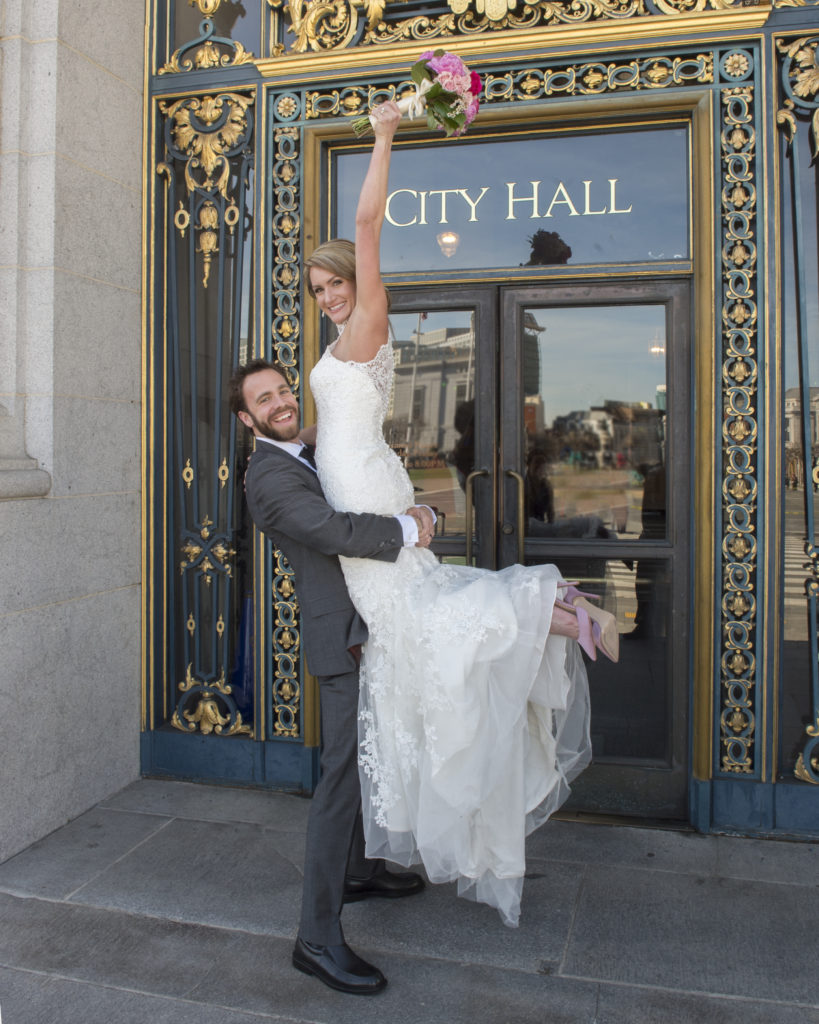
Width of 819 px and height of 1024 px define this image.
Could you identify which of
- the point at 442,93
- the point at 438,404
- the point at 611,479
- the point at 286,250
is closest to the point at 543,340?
the point at 438,404

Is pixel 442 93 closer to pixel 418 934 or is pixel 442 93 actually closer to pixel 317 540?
pixel 317 540

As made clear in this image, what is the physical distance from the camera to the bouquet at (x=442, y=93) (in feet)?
9.35

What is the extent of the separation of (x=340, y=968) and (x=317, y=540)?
1.42 m

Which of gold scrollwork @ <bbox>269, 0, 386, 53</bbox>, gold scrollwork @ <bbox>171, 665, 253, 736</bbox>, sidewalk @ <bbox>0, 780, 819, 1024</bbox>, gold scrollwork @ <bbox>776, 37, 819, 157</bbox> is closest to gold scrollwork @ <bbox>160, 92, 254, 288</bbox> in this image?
gold scrollwork @ <bbox>269, 0, 386, 53</bbox>

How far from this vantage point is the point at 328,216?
4543mm

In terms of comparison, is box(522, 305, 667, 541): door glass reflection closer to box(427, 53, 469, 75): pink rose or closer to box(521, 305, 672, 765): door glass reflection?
box(521, 305, 672, 765): door glass reflection

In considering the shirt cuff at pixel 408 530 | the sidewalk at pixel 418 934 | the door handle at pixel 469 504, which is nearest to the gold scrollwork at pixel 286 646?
the sidewalk at pixel 418 934

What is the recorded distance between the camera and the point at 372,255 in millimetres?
2848

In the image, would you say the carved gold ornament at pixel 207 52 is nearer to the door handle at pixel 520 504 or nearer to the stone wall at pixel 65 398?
the stone wall at pixel 65 398

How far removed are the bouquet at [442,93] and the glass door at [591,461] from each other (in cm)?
148

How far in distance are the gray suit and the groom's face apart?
0.22 feet

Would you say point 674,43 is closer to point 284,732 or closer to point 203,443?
point 203,443

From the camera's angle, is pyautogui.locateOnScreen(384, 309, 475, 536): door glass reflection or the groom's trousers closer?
the groom's trousers

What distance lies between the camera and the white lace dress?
2906 mm
